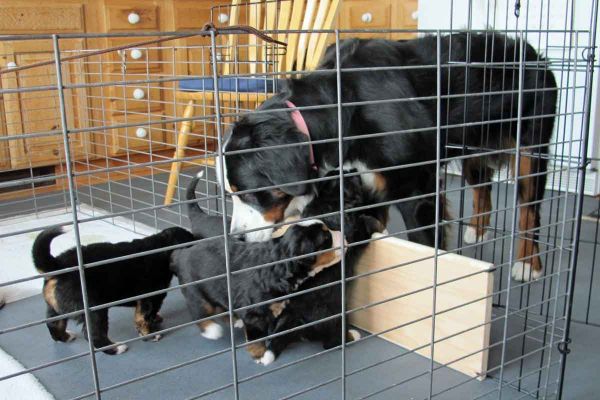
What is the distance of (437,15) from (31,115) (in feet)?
7.14

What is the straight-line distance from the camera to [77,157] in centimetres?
312

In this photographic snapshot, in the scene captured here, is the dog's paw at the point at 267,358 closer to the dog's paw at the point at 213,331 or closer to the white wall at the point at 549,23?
the dog's paw at the point at 213,331

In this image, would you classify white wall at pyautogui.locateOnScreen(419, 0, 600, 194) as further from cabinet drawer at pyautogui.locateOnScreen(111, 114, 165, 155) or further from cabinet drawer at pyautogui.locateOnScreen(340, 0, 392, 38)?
cabinet drawer at pyautogui.locateOnScreen(111, 114, 165, 155)

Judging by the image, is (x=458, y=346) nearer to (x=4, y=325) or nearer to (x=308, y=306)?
(x=308, y=306)

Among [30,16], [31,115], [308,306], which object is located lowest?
[308,306]

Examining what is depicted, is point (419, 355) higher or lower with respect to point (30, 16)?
lower

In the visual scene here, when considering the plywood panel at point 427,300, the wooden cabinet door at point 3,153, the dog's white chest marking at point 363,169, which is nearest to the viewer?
the plywood panel at point 427,300

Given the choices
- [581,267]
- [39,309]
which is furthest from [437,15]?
[39,309]

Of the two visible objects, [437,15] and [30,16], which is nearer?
[30,16]

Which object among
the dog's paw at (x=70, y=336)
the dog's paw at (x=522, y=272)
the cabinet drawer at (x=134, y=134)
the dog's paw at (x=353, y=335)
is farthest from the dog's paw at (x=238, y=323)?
the cabinet drawer at (x=134, y=134)

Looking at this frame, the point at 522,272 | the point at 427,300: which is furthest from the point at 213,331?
the point at 522,272

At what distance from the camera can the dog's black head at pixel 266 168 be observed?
1371 mm

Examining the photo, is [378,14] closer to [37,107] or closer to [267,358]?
[37,107]

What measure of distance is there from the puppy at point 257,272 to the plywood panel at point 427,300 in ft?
0.51
